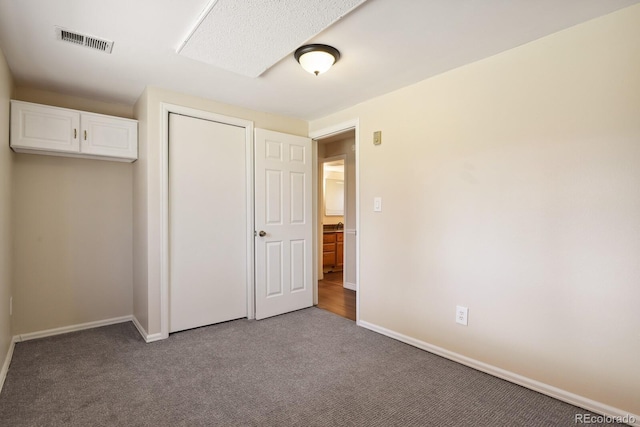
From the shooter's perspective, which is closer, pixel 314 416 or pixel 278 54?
pixel 314 416

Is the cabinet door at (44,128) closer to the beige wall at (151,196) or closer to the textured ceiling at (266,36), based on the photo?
the textured ceiling at (266,36)

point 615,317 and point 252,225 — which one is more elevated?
point 252,225

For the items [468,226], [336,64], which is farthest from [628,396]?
[336,64]

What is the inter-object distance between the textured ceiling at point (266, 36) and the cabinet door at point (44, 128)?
272mm

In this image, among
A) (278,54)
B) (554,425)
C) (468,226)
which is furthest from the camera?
(468,226)

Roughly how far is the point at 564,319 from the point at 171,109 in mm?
3432

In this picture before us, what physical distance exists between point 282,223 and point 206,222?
832mm

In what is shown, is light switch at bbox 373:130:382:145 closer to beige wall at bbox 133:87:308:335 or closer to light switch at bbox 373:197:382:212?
light switch at bbox 373:197:382:212

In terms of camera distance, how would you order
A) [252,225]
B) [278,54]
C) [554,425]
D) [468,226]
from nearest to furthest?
[554,425], [278,54], [468,226], [252,225]

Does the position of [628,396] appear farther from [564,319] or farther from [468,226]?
[468,226]

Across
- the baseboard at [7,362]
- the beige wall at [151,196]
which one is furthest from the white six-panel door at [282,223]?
the baseboard at [7,362]

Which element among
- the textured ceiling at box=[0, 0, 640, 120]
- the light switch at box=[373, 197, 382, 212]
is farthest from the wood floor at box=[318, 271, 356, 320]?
the textured ceiling at box=[0, 0, 640, 120]

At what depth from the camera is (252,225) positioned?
3424 mm

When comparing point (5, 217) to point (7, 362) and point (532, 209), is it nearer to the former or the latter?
point (7, 362)
